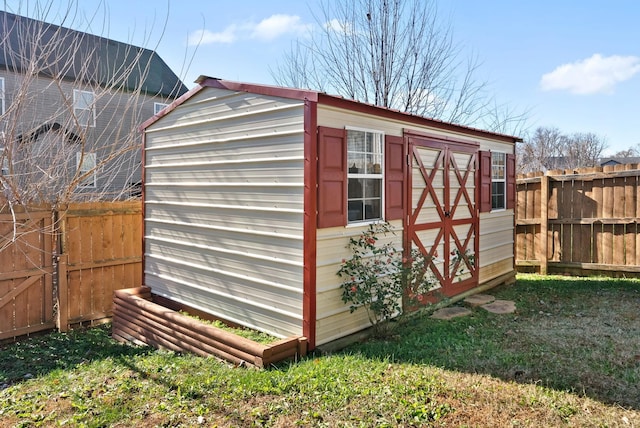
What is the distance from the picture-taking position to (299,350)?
13.0ft

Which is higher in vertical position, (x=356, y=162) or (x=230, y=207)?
(x=356, y=162)

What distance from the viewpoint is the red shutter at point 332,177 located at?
410 cm

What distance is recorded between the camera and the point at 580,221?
309 inches

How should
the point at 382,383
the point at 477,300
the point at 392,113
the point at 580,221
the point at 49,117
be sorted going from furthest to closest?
the point at 580,221 < the point at 477,300 < the point at 49,117 < the point at 392,113 < the point at 382,383

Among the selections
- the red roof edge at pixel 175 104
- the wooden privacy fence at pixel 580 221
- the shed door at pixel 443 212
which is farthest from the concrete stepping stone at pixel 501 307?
the red roof edge at pixel 175 104

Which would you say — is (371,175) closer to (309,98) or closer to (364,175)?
(364,175)

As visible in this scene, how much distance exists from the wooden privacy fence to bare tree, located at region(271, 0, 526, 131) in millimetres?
4370

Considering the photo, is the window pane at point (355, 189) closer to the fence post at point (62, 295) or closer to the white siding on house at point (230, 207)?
the white siding on house at point (230, 207)

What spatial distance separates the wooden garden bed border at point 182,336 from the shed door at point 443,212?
7.37 feet

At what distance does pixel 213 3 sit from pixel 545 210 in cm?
694

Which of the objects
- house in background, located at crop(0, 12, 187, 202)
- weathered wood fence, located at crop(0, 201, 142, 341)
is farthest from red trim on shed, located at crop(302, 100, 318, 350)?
weathered wood fence, located at crop(0, 201, 142, 341)

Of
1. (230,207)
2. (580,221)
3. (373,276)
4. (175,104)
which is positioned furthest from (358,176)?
(580,221)

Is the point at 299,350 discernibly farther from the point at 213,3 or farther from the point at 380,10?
the point at 380,10

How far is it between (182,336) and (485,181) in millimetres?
5101
